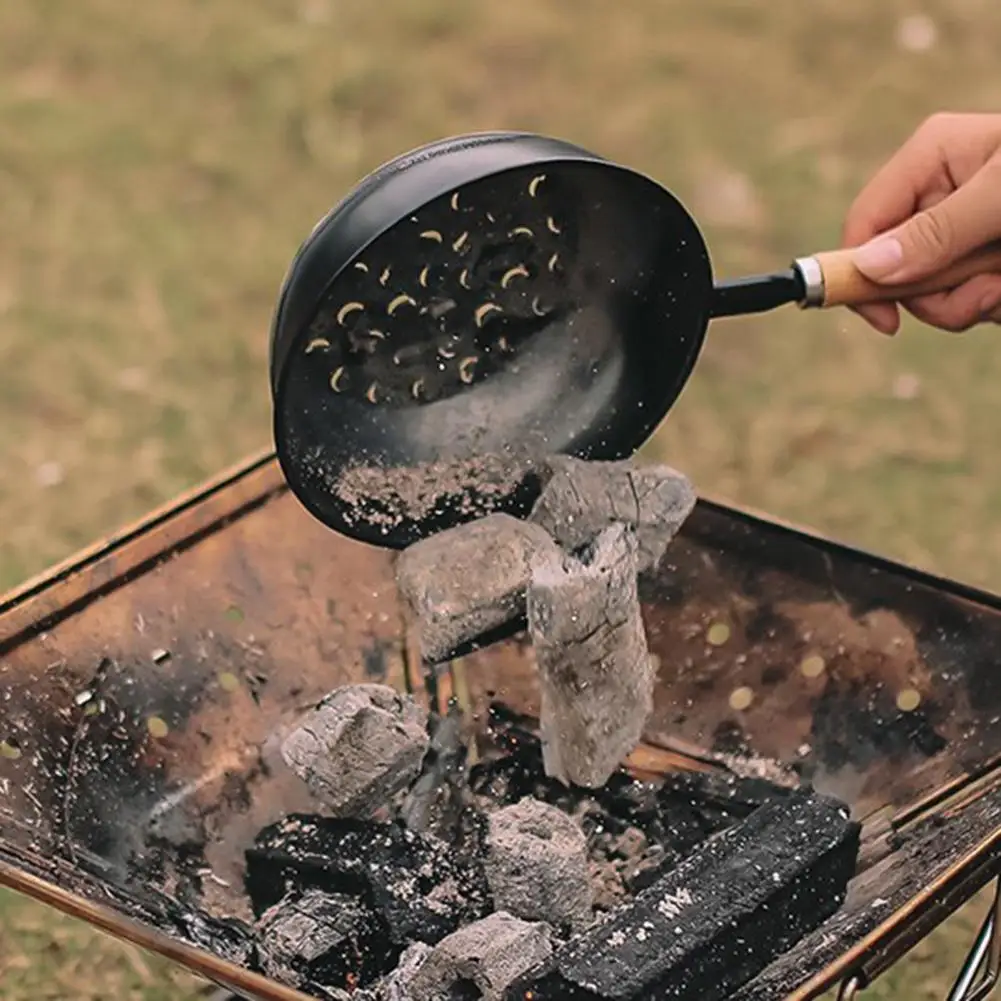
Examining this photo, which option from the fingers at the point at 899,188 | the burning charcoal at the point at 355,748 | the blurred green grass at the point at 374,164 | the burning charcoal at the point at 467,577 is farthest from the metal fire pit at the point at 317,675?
the blurred green grass at the point at 374,164

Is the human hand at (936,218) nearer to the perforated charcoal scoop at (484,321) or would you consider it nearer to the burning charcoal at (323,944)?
the perforated charcoal scoop at (484,321)

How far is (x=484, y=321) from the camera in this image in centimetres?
160

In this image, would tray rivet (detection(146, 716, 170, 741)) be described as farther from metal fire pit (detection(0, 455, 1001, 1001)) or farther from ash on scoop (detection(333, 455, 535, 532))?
ash on scoop (detection(333, 455, 535, 532))

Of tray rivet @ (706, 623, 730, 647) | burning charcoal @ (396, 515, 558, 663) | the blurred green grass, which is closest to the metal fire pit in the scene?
tray rivet @ (706, 623, 730, 647)

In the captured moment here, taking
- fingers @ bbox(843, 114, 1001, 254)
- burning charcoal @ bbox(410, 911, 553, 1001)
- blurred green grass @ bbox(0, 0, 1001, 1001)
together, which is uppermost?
blurred green grass @ bbox(0, 0, 1001, 1001)

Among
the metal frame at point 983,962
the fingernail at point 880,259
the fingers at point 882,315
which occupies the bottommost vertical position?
the metal frame at point 983,962

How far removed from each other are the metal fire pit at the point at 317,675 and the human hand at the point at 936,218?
0.87ft

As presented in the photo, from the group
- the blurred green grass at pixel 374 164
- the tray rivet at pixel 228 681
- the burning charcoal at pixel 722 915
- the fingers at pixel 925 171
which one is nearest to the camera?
the burning charcoal at pixel 722 915

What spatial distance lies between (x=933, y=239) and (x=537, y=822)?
0.62 meters

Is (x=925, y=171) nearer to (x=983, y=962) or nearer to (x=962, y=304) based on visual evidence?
(x=962, y=304)

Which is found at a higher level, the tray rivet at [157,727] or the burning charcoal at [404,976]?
the tray rivet at [157,727]

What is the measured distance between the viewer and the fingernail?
164 centimetres

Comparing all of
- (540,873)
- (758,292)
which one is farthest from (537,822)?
(758,292)

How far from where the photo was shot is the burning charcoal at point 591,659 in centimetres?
152
